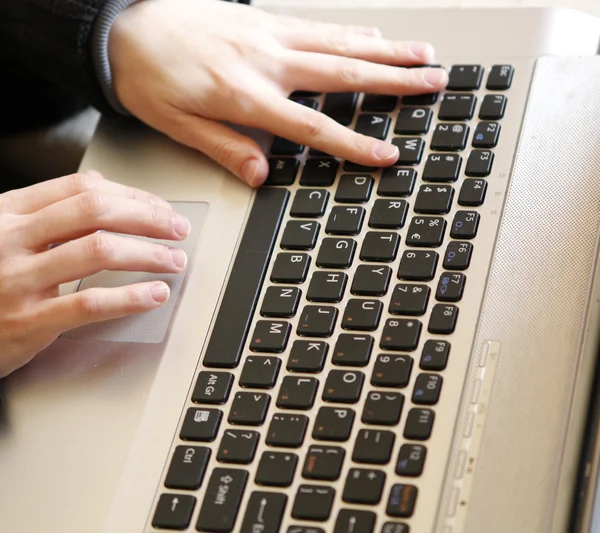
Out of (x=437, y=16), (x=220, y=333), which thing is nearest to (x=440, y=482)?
(x=220, y=333)

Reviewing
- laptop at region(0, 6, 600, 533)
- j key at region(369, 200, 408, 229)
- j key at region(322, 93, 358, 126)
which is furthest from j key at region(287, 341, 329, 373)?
j key at region(322, 93, 358, 126)

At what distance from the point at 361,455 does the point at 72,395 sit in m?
0.22

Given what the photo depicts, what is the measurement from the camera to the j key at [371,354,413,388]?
1.69 ft

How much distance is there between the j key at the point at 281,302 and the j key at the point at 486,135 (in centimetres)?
18

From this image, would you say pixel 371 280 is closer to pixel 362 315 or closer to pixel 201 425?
pixel 362 315

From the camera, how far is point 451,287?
1.80ft

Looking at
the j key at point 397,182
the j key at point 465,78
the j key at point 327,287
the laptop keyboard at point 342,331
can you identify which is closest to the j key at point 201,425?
the laptop keyboard at point 342,331

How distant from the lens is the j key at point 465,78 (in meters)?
0.65

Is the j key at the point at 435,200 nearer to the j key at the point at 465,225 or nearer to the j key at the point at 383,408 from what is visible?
the j key at the point at 465,225

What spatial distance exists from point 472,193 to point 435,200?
0.09 ft

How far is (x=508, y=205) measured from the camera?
58 centimetres

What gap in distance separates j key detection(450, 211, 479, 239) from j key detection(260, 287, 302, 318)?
12 centimetres

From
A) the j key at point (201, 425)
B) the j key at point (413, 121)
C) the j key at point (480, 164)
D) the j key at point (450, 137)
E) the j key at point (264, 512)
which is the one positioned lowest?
the j key at point (264, 512)

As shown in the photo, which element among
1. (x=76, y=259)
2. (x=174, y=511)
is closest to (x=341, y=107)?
(x=76, y=259)
